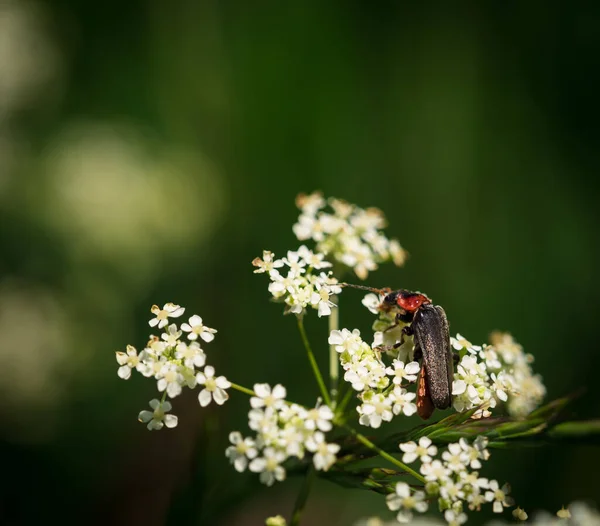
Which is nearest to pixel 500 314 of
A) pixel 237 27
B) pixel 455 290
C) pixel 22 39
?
pixel 455 290

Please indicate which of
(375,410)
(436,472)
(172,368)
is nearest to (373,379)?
(375,410)

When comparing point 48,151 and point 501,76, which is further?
point 501,76

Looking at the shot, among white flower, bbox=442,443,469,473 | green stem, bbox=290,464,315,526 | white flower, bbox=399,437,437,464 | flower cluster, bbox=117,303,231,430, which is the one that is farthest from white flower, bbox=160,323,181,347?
white flower, bbox=442,443,469,473

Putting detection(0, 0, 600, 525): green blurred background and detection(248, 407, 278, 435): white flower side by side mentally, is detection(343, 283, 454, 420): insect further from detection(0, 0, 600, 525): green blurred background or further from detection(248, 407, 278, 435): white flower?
detection(0, 0, 600, 525): green blurred background

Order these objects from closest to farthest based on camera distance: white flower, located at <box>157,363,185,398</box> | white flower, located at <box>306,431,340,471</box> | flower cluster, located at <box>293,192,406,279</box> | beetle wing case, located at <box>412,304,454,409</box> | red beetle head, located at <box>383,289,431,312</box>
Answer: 1. white flower, located at <box>306,431,340,471</box>
2. white flower, located at <box>157,363,185,398</box>
3. beetle wing case, located at <box>412,304,454,409</box>
4. red beetle head, located at <box>383,289,431,312</box>
5. flower cluster, located at <box>293,192,406,279</box>

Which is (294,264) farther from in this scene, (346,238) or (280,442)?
(280,442)

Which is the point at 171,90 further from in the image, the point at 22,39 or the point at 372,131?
the point at 372,131

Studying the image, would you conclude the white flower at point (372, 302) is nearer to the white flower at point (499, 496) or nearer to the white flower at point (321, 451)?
the white flower at point (321, 451)
